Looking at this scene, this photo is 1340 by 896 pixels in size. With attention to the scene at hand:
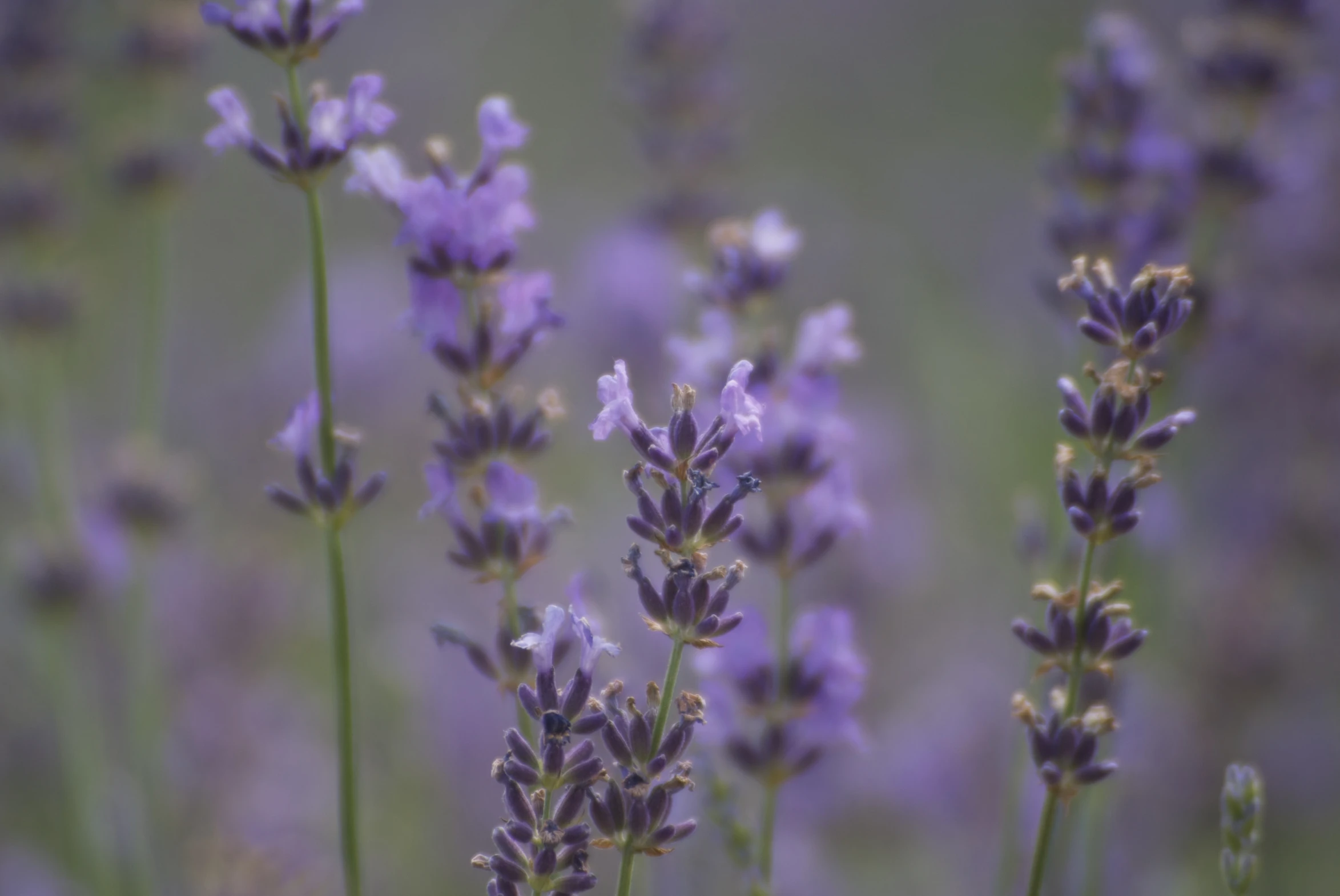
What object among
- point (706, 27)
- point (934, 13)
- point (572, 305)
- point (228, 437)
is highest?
point (934, 13)

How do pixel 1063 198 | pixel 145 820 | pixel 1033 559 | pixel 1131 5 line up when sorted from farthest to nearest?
pixel 1131 5, pixel 145 820, pixel 1063 198, pixel 1033 559

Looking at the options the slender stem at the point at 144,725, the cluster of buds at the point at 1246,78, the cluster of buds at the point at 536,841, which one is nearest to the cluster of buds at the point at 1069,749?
the cluster of buds at the point at 536,841

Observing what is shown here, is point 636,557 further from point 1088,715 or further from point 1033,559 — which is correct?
point 1033,559

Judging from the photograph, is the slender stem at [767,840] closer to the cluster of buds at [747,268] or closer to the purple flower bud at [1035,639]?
the purple flower bud at [1035,639]

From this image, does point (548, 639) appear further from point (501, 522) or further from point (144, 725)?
point (144, 725)

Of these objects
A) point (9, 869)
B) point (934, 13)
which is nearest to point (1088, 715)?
point (9, 869)

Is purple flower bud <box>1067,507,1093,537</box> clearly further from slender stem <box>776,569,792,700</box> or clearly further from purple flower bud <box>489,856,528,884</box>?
purple flower bud <box>489,856,528,884</box>
